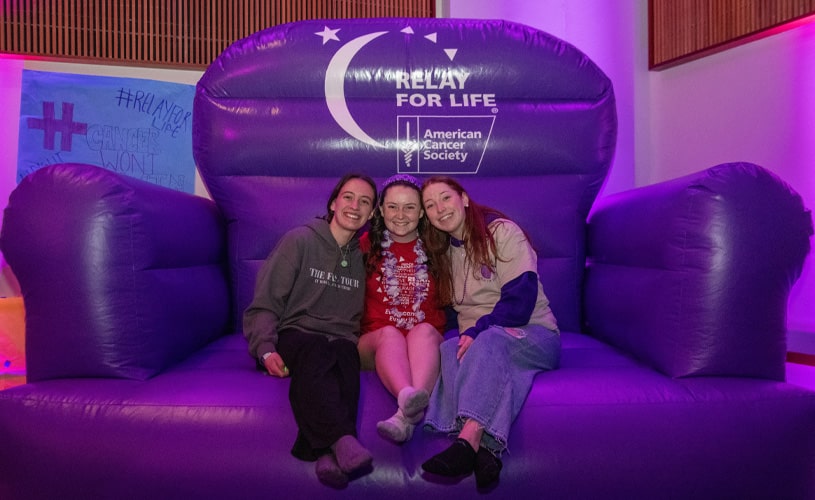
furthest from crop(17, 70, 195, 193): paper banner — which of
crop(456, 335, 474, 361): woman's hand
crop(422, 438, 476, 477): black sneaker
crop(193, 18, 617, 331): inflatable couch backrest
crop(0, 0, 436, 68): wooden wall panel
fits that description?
crop(422, 438, 476, 477): black sneaker

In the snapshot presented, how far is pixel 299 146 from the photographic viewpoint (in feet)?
7.30

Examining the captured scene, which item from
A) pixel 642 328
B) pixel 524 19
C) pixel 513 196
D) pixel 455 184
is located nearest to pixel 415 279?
pixel 455 184

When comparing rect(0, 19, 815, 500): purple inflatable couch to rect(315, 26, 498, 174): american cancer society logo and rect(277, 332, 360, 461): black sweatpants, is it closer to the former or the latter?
rect(277, 332, 360, 461): black sweatpants

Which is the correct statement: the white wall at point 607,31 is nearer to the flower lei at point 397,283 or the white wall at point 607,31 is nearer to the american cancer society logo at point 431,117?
the american cancer society logo at point 431,117

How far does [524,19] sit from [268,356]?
2.26 meters

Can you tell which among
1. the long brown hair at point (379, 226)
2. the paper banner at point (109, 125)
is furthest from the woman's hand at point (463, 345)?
the paper banner at point (109, 125)

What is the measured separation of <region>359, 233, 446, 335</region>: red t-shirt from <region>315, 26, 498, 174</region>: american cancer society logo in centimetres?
44

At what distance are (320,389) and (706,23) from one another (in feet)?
8.54

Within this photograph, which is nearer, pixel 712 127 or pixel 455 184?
pixel 455 184

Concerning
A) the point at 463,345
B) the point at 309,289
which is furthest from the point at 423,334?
the point at 309,289

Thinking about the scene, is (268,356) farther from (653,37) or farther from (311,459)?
(653,37)

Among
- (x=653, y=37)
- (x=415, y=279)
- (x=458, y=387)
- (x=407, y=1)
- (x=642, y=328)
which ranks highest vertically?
(x=407, y=1)

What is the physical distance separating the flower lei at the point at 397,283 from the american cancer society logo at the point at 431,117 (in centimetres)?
40

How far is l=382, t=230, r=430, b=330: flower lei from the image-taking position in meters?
1.88
